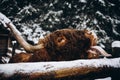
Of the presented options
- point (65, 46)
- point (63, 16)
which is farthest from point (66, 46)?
point (63, 16)

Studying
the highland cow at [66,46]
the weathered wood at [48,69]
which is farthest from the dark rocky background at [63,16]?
the weathered wood at [48,69]

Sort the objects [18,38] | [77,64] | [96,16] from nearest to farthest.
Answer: [77,64]
[18,38]
[96,16]

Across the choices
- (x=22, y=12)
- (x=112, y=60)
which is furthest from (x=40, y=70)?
(x=22, y=12)

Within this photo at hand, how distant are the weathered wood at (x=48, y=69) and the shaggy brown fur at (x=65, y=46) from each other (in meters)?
1.48

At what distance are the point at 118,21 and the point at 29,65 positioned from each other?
14285 millimetres

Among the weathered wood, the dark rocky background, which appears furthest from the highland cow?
the dark rocky background

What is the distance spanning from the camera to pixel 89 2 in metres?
15.6

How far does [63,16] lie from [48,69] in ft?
46.0

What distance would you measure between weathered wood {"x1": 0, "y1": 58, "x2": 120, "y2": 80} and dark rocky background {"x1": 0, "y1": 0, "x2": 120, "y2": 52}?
12239mm

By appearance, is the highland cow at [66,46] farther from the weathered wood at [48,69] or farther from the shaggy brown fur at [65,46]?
the weathered wood at [48,69]

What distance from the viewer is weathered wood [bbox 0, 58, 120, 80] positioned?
2.23 m

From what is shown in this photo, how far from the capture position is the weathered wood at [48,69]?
7.32 feet

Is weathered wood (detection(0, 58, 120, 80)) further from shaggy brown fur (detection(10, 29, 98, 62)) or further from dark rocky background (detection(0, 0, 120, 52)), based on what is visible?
dark rocky background (detection(0, 0, 120, 52))

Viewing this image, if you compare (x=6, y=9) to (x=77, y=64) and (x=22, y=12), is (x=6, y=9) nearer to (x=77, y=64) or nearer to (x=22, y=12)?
(x=22, y=12)
